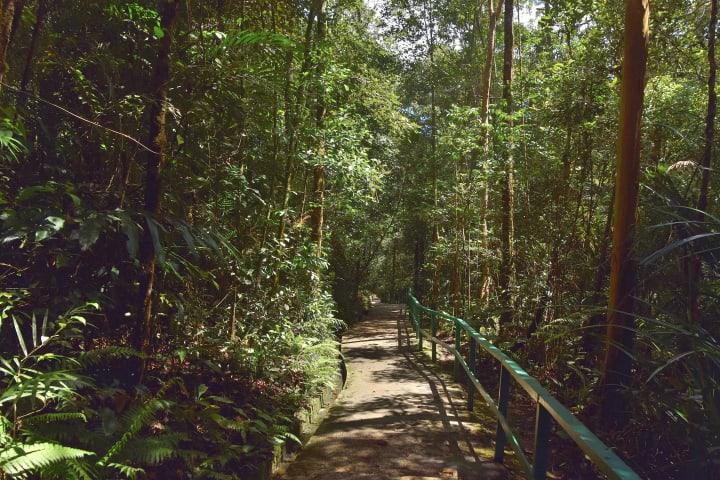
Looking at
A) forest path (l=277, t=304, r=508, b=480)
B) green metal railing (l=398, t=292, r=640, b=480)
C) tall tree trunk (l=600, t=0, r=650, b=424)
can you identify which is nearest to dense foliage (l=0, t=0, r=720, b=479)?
tall tree trunk (l=600, t=0, r=650, b=424)

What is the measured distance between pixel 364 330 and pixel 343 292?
2.12 meters

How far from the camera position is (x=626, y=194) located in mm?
4660

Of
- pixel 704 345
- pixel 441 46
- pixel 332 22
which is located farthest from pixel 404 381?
pixel 441 46

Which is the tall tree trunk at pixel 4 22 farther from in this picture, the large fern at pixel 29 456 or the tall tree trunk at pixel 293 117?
the tall tree trunk at pixel 293 117

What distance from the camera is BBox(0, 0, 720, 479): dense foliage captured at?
109 inches

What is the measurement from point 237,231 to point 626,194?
442 cm

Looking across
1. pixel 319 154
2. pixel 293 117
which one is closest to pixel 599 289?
pixel 319 154

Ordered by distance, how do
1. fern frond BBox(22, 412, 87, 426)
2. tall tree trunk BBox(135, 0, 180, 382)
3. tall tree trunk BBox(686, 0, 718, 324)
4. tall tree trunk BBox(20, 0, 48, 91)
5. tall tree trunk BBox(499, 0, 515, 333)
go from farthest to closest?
1. tall tree trunk BBox(499, 0, 515, 333)
2. tall tree trunk BBox(20, 0, 48, 91)
3. tall tree trunk BBox(686, 0, 718, 324)
4. tall tree trunk BBox(135, 0, 180, 382)
5. fern frond BBox(22, 412, 87, 426)

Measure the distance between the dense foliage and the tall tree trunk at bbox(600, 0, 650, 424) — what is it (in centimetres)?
17

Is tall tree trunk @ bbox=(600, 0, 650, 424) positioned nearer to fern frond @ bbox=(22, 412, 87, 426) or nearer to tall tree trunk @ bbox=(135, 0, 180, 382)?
tall tree trunk @ bbox=(135, 0, 180, 382)

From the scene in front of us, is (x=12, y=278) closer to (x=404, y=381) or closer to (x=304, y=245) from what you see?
(x=304, y=245)

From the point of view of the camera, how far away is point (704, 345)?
2688 mm

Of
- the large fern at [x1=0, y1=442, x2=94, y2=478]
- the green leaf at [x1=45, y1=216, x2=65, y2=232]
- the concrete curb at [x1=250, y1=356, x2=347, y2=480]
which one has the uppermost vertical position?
the green leaf at [x1=45, y1=216, x2=65, y2=232]

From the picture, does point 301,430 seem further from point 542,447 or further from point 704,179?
point 704,179
